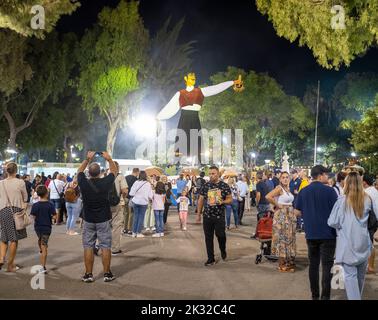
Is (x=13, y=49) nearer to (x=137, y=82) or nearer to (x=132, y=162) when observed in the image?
(x=132, y=162)

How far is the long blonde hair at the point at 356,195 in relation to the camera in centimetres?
549

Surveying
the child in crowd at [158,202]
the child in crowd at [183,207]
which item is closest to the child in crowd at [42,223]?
the child in crowd at [158,202]

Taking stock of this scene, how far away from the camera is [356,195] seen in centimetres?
550

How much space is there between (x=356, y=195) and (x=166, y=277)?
360 centimetres

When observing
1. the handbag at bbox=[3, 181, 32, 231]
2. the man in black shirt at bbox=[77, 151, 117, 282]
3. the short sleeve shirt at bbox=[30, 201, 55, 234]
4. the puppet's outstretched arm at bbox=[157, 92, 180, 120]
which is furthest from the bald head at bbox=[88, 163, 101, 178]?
the puppet's outstretched arm at bbox=[157, 92, 180, 120]

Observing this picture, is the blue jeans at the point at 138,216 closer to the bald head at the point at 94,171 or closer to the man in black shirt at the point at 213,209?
the man in black shirt at the point at 213,209

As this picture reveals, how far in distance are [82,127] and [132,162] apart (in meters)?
16.1

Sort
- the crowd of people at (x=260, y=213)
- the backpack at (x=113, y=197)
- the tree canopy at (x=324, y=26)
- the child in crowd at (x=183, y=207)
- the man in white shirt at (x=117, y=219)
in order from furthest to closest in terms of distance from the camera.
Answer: the child in crowd at (x=183, y=207) → the tree canopy at (x=324, y=26) → the man in white shirt at (x=117, y=219) → the backpack at (x=113, y=197) → the crowd of people at (x=260, y=213)

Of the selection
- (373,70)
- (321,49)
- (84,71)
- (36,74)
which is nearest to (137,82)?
(84,71)

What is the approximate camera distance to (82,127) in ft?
141

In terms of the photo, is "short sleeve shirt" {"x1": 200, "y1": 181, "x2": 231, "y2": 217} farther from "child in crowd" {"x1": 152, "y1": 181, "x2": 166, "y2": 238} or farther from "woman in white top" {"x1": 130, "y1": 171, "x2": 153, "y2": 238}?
"child in crowd" {"x1": 152, "y1": 181, "x2": 166, "y2": 238}

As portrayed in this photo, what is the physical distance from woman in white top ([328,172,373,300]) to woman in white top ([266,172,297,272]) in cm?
265

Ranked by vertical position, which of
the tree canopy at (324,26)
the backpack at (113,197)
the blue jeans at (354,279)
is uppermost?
the tree canopy at (324,26)

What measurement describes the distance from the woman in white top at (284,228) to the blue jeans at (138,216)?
16.3ft
